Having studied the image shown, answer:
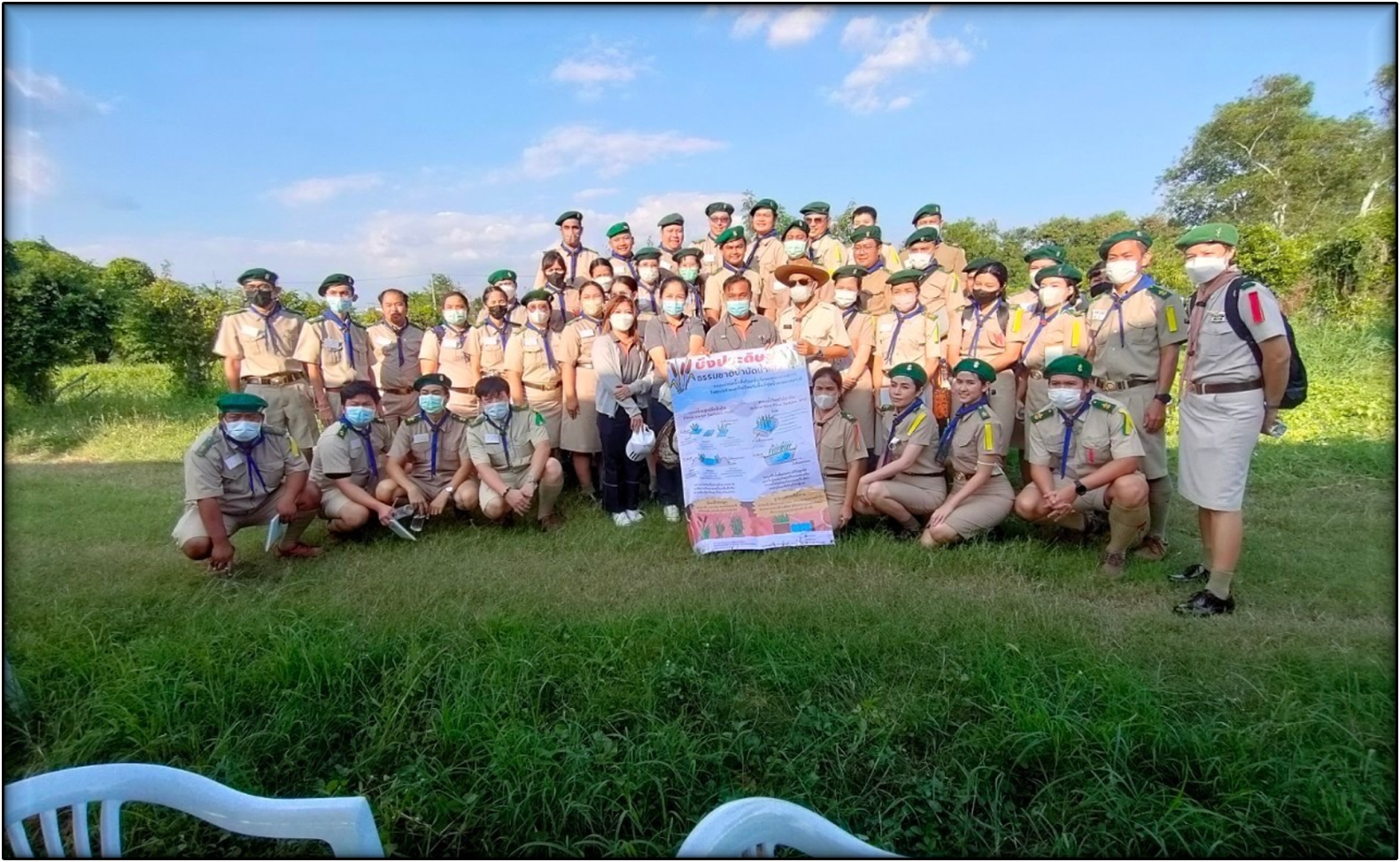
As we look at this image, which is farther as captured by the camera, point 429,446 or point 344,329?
point 344,329

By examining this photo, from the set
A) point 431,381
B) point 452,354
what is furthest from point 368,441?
point 452,354

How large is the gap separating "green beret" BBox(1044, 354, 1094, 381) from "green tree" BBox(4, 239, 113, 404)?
13.2m

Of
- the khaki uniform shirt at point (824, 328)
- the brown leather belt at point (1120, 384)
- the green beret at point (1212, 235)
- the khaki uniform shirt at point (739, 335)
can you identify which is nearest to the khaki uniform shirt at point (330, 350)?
the khaki uniform shirt at point (739, 335)

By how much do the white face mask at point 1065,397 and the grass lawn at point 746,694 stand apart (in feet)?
3.38

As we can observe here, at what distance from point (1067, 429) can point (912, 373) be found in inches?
44.1

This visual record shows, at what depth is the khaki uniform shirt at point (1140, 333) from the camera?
4738 millimetres

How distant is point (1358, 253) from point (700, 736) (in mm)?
17145

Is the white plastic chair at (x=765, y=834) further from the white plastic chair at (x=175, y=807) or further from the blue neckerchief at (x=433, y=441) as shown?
the blue neckerchief at (x=433, y=441)

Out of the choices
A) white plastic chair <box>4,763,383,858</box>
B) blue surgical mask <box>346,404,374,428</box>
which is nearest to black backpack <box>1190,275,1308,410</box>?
white plastic chair <box>4,763,383,858</box>

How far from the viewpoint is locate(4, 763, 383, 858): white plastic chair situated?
1774mm

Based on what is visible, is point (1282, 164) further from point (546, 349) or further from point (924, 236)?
point (546, 349)

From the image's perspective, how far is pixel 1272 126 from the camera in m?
28.2

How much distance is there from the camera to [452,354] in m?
6.56

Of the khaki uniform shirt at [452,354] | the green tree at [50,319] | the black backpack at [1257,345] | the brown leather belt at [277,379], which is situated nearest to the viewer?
the black backpack at [1257,345]
